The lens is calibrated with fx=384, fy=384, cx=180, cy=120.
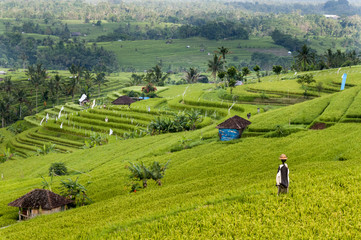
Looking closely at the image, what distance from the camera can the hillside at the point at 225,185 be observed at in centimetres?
1468

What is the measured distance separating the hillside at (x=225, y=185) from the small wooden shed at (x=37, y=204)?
4.06ft

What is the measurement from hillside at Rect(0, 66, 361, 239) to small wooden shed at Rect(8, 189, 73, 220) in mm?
1237

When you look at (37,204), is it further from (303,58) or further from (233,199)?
(303,58)

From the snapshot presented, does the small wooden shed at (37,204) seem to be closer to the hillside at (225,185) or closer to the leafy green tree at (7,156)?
the hillside at (225,185)

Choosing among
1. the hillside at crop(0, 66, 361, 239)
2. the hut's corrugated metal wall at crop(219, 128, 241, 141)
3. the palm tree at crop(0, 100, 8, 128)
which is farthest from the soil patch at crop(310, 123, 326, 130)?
the palm tree at crop(0, 100, 8, 128)

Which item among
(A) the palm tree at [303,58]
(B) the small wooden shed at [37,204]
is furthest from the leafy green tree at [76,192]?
(A) the palm tree at [303,58]

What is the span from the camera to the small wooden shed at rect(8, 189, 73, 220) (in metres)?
26.3

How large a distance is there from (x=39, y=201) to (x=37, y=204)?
24 cm

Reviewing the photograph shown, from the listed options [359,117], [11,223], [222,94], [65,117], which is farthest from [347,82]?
[11,223]

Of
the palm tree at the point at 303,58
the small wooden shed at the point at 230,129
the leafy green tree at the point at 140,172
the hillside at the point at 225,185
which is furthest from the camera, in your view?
the palm tree at the point at 303,58

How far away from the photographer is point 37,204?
26.3 meters

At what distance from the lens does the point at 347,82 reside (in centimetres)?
6669

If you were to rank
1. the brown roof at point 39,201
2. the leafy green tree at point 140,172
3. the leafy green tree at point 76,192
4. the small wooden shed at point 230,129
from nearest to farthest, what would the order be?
the brown roof at point 39,201 → the leafy green tree at point 76,192 → the leafy green tree at point 140,172 → the small wooden shed at point 230,129

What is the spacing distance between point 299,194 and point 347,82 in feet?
184
